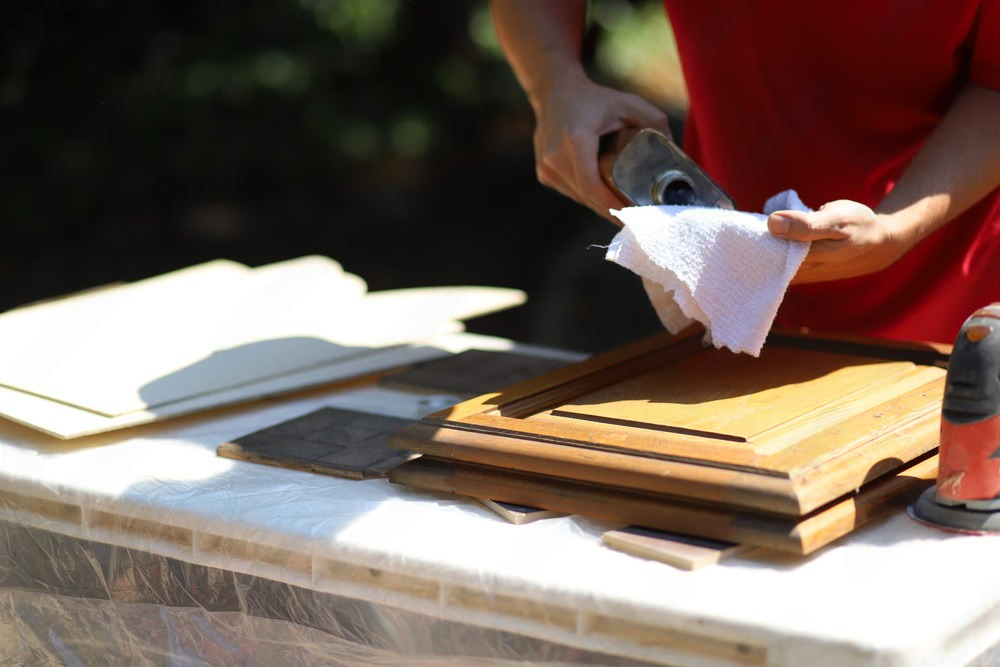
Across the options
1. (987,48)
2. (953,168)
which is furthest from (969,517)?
(987,48)

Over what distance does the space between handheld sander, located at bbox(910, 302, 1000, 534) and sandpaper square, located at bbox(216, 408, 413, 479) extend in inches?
20.6

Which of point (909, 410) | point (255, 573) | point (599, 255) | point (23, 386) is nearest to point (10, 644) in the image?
point (23, 386)

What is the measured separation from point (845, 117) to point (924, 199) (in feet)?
0.85

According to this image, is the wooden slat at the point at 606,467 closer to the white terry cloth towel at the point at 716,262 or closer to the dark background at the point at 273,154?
the white terry cloth towel at the point at 716,262

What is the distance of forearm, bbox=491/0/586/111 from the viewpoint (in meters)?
1.47

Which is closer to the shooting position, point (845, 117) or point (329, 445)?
point (329, 445)

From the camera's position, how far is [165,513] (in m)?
1.07

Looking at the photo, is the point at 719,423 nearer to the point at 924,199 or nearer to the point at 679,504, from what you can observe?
the point at 679,504

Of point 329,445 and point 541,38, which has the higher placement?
point 541,38

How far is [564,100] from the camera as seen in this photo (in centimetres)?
137

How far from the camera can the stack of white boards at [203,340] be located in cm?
133

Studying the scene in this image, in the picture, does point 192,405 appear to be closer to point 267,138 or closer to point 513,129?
point 267,138

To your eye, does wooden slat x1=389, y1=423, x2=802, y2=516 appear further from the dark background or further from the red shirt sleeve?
the dark background

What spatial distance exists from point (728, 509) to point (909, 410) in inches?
10.3
